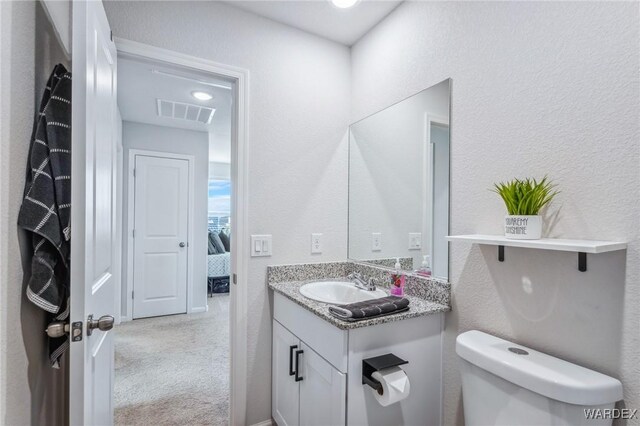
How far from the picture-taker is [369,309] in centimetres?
127

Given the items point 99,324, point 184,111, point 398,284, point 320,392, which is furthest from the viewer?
point 184,111

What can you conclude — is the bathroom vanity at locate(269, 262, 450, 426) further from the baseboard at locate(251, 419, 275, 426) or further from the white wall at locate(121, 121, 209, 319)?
the white wall at locate(121, 121, 209, 319)

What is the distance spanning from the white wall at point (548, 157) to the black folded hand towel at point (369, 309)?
0.29 m

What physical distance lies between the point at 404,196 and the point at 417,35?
2.74 feet

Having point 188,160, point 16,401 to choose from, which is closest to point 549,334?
point 16,401

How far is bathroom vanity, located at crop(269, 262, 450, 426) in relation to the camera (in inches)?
48.9

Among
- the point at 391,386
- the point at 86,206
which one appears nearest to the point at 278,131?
the point at 86,206

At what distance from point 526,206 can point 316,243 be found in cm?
122

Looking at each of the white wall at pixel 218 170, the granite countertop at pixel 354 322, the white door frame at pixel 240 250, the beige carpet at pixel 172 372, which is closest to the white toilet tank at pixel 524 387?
the granite countertop at pixel 354 322

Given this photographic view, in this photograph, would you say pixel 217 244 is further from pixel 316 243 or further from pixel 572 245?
pixel 572 245

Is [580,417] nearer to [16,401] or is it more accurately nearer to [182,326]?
[16,401]

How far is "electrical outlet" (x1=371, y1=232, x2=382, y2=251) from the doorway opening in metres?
1.31

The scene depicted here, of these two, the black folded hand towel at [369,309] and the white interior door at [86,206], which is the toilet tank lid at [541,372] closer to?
the black folded hand towel at [369,309]

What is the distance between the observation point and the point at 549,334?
43.0 inches
